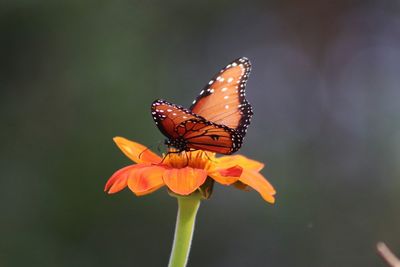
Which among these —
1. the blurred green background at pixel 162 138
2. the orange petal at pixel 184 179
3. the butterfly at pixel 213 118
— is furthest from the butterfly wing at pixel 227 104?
the blurred green background at pixel 162 138

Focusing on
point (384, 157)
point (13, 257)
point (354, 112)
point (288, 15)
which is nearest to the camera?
point (13, 257)

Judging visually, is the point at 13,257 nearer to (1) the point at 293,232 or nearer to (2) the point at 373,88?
(1) the point at 293,232

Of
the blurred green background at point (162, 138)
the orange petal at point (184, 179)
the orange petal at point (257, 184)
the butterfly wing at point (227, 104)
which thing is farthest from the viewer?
the blurred green background at point (162, 138)

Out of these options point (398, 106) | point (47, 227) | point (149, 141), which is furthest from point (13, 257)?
point (398, 106)

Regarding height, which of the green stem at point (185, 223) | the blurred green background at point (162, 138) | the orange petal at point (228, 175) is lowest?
the green stem at point (185, 223)

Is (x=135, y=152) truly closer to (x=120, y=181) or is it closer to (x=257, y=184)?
(x=120, y=181)

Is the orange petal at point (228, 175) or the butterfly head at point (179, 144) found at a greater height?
the butterfly head at point (179, 144)

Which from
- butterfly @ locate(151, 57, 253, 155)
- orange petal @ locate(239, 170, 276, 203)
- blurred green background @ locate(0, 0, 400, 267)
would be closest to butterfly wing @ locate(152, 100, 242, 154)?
butterfly @ locate(151, 57, 253, 155)

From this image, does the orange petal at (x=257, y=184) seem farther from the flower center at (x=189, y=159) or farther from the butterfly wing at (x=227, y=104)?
the butterfly wing at (x=227, y=104)
